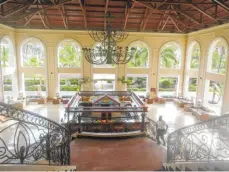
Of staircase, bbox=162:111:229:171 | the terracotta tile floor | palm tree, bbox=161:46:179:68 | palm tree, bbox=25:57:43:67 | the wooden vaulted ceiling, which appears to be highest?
the wooden vaulted ceiling

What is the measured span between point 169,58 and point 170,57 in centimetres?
12

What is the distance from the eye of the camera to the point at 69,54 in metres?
15.2

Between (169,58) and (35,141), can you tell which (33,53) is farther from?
(35,141)

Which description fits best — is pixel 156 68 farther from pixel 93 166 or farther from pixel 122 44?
pixel 93 166

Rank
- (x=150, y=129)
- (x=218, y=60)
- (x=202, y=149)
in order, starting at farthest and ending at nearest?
1. (x=218, y=60)
2. (x=150, y=129)
3. (x=202, y=149)

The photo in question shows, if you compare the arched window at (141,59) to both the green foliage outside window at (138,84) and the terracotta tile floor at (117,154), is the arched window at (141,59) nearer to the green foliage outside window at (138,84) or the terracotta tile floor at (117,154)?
the green foliage outside window at (138,84)

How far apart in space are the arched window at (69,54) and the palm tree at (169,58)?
7048 mm

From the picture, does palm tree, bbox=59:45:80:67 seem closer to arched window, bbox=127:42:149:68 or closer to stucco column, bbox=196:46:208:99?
arched window, bbox=127:42:149:68

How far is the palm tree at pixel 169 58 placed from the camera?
1584cm

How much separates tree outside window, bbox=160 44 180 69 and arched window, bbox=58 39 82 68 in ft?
23.0

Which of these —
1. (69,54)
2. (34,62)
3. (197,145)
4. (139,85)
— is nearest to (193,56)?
(139,85)

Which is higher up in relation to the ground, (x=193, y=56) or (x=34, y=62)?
(x=193, y=56)

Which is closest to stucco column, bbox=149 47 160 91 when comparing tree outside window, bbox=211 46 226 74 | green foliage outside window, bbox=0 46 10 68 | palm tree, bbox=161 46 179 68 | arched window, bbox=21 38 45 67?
palm tree, bbox=161 46 179 68

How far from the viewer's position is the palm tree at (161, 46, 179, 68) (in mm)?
15836
